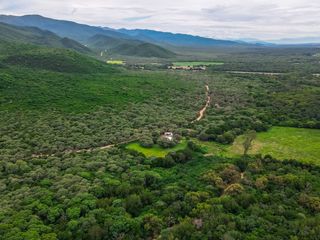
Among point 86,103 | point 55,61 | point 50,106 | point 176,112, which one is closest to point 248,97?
point 176,112

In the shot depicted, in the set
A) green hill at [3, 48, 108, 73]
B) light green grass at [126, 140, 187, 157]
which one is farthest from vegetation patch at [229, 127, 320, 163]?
green hill at [3, 48, 108, 73]

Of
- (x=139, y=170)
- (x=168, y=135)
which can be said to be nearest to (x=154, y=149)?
(x=168, y=135)

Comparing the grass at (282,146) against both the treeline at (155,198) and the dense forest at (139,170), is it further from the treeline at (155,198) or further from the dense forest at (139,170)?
the treeline at (155,198)

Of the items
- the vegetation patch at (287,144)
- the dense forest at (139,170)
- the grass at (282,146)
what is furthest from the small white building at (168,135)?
the vegetation patch at (287,144)

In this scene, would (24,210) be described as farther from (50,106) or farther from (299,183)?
(50,106)

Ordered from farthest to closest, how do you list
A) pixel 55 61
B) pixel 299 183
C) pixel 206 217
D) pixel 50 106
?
pixel 55 61, pixel 50 106, pixel 299 183, pixel 206 217

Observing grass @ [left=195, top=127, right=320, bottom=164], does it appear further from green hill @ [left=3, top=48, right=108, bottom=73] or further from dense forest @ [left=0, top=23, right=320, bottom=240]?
green hill @ [left=3, top=48, right=108, bottom=73]
